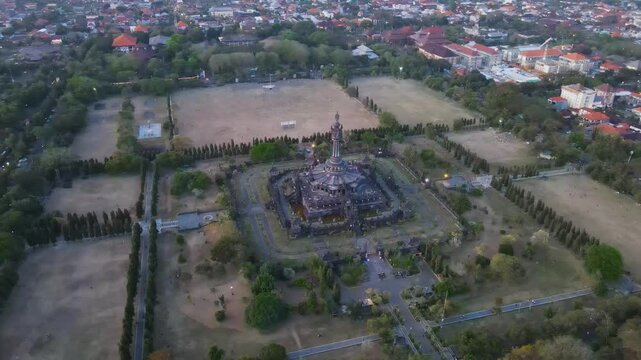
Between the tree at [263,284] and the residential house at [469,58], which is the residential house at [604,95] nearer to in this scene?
the residential house at [469,58]

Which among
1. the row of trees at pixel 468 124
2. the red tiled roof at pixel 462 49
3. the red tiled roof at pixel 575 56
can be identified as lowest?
the row of trees at pixel 468 124

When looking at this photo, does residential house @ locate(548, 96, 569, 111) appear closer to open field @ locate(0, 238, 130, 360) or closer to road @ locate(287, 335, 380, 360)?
road @ locate(287, 335, 380, 360)

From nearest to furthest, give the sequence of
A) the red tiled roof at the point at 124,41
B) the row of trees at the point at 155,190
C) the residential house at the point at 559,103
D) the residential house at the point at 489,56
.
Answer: the row of trees at the point at 155,190
the residential house at the point at 559,103
the red tiled roof at the point at 124,41
the residential house at the point at 489,56

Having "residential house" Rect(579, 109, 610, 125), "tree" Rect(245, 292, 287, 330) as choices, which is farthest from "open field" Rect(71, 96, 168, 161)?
"residential house" Rect(579, 109, 610, 125)

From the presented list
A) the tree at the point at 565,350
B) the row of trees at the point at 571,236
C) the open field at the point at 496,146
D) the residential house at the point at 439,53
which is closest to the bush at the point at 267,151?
the open field at the point at 496,146

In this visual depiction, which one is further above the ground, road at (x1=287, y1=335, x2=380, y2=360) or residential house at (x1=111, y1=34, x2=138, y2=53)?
residential house at (x1=111, y1=34, x2=138, y2=53)
